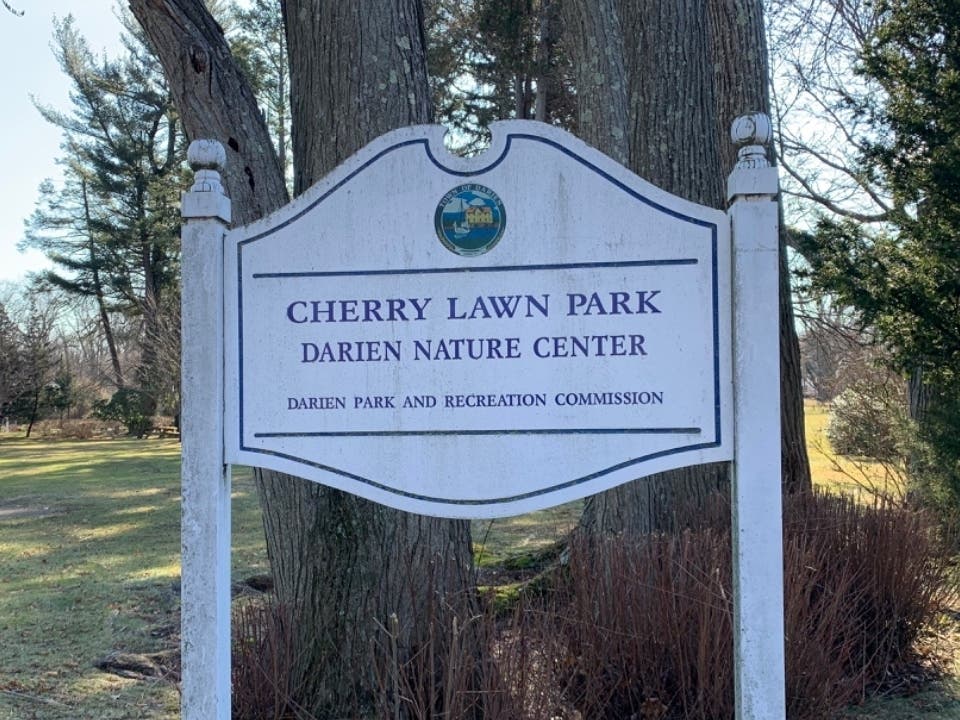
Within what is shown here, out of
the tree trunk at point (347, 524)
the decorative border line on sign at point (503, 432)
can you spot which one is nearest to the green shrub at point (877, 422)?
the tree trunk at point (347, 524)

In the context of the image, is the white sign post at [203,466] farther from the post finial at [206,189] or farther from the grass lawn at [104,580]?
the grass lawn at [104,580]

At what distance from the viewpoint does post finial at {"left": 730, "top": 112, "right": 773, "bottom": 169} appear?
2.46 meters

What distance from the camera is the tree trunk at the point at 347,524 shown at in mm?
3479

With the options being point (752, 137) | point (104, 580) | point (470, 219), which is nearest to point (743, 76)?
point (752, 137)

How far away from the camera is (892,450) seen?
891cm

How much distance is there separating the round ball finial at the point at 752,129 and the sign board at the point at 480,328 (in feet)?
0.87

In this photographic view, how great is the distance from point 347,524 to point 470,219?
1569 mm

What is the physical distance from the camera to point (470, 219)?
2.54 m

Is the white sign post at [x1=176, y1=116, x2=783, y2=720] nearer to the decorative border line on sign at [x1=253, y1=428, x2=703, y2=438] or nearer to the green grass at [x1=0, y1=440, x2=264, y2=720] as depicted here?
the decorative border line on sign at [x1=253, y1=428, x2=703, y2=438]

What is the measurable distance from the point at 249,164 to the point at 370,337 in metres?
2.06

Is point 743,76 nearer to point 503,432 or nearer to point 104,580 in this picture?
point 503,432

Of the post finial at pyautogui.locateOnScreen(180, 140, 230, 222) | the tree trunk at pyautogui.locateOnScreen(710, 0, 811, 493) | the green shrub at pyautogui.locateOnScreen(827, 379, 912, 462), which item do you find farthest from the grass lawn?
the tree trunk at pyautogui.locateOnScreen(710, 0, 811, 493)

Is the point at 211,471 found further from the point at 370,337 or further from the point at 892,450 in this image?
the point at 892,450

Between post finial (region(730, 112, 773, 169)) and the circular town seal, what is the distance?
72 centimetres
